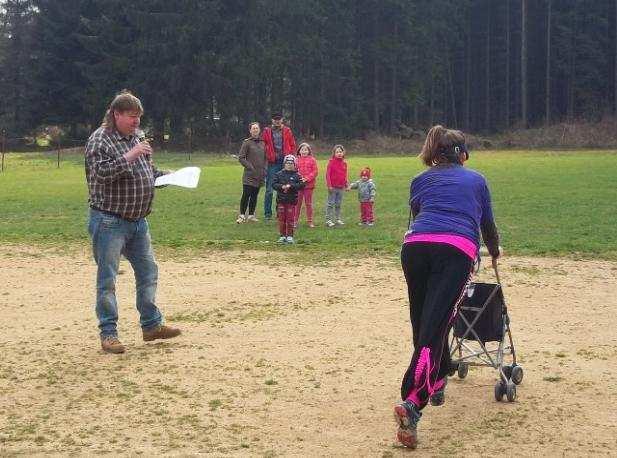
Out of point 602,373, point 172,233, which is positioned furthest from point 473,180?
point 172,233

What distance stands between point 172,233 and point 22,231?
102 inches

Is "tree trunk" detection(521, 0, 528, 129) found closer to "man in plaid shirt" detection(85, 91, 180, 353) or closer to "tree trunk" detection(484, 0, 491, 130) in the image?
"tree trunk" detection(484, 0, 491, 130)

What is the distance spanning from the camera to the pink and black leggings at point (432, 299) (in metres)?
4.92

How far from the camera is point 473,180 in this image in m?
5.09

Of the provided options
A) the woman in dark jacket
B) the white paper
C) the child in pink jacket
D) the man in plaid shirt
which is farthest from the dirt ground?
the woman in dark jacket

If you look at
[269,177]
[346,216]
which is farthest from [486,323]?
[346,216]

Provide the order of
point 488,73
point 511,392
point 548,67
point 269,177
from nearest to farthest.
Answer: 1. point 511,392
2. point 269,177
3. point 548,67
4. point 488,73

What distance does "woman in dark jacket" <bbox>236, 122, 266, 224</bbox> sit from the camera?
1573 centimetres

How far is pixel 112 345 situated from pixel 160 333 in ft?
1.58

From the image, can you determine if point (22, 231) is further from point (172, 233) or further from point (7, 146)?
point (7, 146)

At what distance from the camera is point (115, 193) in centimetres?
679

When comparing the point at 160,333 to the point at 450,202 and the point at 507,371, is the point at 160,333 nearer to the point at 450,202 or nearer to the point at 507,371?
the point at 507,371

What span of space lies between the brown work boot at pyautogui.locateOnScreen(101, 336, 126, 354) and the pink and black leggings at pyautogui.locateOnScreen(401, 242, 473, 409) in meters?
2.72

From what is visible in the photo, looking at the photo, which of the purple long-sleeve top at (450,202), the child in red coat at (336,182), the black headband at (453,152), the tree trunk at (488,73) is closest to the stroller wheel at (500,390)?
the purple long-sleeve top at (450,202)
